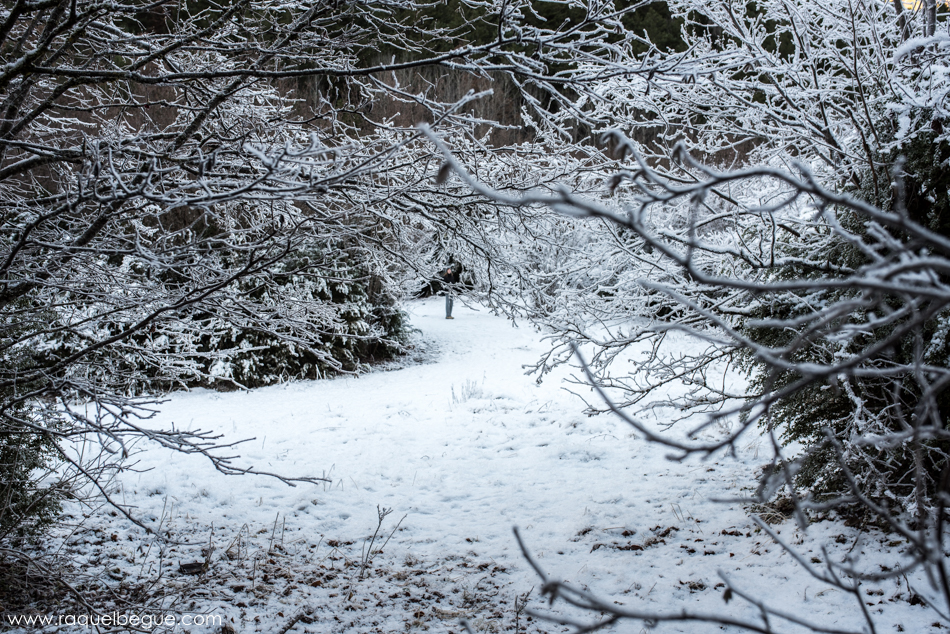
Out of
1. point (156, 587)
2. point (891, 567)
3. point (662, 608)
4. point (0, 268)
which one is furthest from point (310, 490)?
point (891, 567)

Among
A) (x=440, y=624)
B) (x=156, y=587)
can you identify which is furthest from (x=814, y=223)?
(x=156, y=587)

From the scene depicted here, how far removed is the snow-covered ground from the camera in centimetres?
328

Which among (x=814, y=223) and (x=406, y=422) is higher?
(x=814, y=223)

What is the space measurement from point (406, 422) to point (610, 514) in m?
3.25

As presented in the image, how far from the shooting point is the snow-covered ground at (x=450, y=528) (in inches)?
129

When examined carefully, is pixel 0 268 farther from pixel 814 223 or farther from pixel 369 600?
pixel 814 223

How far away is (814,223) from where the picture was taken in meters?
3.38

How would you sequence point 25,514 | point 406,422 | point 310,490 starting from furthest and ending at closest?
point 406,422 → point 310,490 → point 25,514

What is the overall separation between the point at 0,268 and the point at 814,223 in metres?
3.89

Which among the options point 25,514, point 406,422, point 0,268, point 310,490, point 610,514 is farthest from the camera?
point 406,422

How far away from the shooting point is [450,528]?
4.55 meters

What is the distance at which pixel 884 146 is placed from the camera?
3371 mm

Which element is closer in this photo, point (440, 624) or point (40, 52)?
point (40, 52)

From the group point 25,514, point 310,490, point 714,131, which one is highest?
point 714,131
